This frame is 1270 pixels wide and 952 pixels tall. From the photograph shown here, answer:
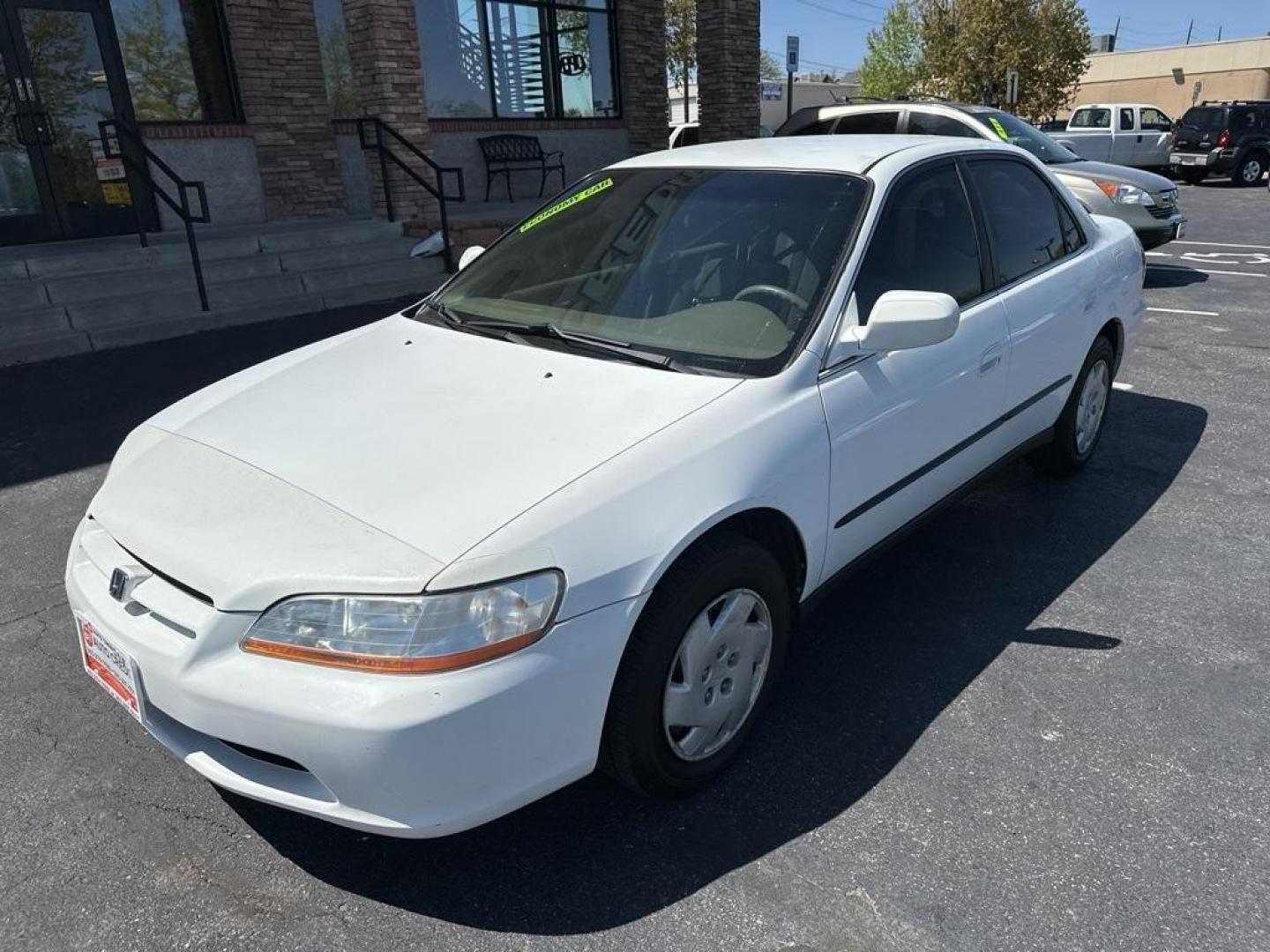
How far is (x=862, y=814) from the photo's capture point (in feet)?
8.01

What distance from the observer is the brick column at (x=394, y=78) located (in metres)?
9.59

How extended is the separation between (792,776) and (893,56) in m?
52.1

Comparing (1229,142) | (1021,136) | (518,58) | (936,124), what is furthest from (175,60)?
(1229,142)

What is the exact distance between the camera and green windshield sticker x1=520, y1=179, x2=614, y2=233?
361 cm

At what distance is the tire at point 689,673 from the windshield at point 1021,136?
820 centimetres

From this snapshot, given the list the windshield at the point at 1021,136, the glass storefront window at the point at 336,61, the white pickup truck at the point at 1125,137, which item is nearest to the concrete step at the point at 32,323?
the glass storefront window at the point at 336,61

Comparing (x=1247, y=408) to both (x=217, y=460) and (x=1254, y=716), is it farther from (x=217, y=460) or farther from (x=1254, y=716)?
(x=217, y=460)

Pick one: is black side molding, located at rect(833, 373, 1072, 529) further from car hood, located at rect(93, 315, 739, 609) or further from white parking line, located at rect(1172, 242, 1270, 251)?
white parking line, located at rect(1172, 242, 1270, 251)

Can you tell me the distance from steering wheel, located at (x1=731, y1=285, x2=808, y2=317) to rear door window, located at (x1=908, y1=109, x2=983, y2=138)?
7.51 metres

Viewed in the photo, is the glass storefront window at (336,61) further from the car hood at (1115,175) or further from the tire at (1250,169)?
the tire at (1250,169)

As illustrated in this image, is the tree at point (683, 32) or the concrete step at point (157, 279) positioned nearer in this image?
the concrete step at point (157, 279)

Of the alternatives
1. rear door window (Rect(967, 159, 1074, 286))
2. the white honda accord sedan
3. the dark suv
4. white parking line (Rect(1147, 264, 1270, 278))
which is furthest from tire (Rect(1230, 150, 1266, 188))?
the white honda accord sedan

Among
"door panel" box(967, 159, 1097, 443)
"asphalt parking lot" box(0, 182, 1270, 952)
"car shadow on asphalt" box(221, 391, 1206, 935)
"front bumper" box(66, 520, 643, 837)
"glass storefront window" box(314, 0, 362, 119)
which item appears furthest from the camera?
"glass storefront window" box(314, 0, 362, 119)

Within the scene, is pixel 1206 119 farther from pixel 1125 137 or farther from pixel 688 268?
pixel 688 268
